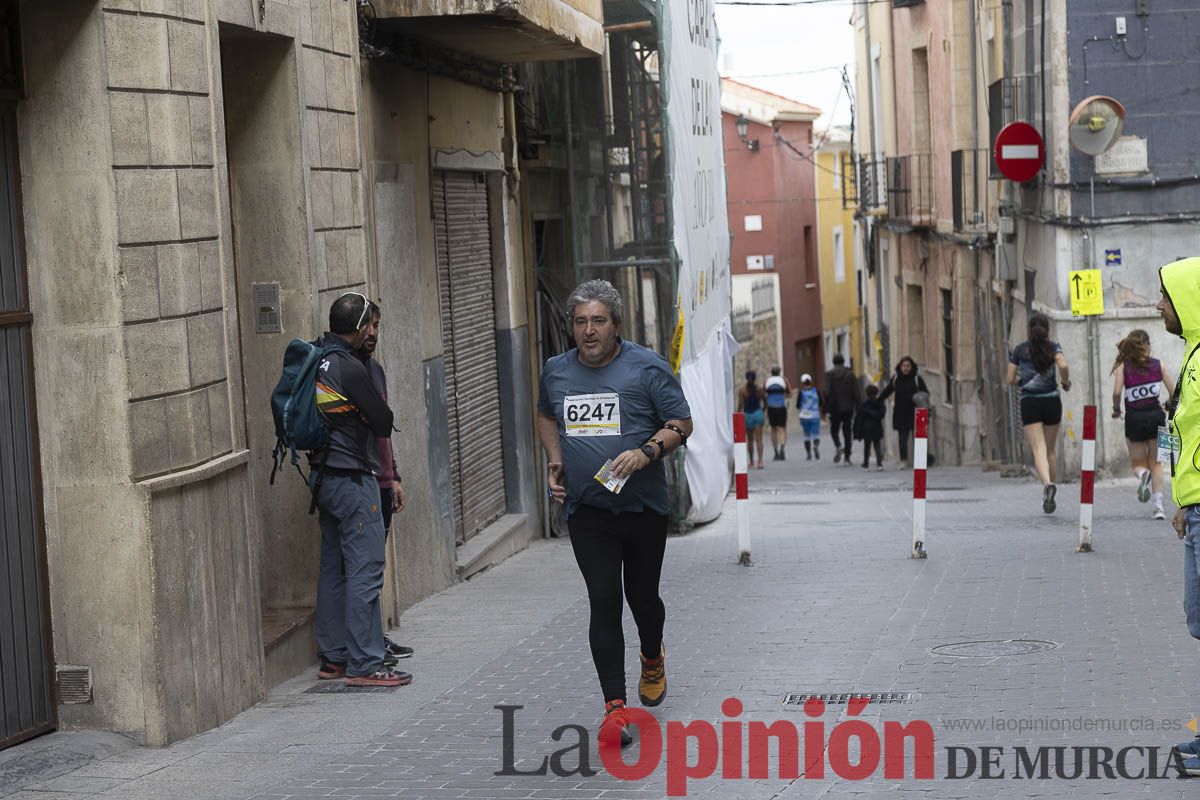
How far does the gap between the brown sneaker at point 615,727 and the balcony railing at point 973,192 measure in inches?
769

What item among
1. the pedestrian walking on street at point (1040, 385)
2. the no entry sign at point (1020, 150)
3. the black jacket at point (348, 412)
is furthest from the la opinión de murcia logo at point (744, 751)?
the no entry sign at point (1020, 150)

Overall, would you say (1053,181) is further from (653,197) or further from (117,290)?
(117,290)

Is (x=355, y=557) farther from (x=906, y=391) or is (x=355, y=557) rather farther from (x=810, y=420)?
(x=810, y=420)

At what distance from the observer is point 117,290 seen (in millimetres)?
6977

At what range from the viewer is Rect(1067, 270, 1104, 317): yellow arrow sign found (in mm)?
19234

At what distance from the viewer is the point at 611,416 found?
7.04 meters

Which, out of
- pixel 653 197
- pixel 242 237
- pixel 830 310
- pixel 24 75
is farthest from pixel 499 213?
pixel 830 310

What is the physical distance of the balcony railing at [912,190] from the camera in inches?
1252

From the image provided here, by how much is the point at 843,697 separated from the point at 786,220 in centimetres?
5077

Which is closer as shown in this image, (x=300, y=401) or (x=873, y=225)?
(x=300, y=401)

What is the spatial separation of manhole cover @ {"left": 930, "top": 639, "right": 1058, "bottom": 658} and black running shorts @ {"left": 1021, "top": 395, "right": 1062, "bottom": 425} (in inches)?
298

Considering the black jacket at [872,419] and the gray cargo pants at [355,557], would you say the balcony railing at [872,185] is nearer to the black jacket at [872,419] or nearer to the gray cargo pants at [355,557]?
the black jacket at [872,419]

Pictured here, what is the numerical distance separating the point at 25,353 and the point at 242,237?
2384 mm

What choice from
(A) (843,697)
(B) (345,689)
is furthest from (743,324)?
(A) (843,697)
